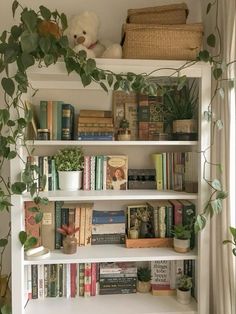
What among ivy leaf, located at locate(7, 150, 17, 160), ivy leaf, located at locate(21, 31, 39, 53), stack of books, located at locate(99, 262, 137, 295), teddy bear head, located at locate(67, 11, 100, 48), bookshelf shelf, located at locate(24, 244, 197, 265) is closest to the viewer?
ivy leaf, located at locate(21, 31, 39, 53)

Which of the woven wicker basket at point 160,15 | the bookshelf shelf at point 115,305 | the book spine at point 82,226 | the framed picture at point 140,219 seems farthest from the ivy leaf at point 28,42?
the bookshelf shelf at point 115,305

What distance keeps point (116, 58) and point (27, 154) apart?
0.71 m

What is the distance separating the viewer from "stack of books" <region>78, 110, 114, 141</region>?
5.40 feet

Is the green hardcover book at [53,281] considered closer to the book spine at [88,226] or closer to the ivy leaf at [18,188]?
the book spine at [88,226]

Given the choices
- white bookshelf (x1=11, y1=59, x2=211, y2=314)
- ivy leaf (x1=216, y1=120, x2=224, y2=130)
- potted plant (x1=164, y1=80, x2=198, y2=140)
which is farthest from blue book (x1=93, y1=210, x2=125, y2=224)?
ivy leaf (x1=216, y1=120, x2=224, y2=130)

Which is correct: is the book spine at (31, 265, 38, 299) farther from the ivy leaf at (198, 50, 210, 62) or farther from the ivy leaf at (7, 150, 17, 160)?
the ivy leaf at (198, 50, 210, 62)

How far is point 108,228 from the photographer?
1756 millimetres

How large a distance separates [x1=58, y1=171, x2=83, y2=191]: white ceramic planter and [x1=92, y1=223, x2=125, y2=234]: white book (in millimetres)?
269

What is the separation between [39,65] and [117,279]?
4.15 feet

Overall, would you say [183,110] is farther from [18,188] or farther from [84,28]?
[18,188]

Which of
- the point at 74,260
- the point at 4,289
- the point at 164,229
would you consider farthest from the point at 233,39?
the point at 4,289

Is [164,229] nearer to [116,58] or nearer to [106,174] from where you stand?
[106,174]

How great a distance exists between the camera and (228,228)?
1.49m

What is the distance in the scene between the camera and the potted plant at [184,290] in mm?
1639
